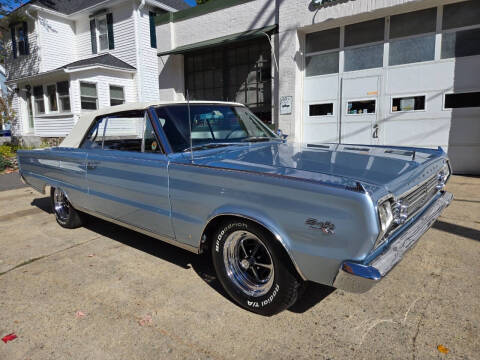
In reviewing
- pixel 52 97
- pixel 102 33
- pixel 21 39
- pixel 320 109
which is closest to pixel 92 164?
pixel 320 109

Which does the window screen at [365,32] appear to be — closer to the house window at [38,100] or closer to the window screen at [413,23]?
the window screen at [413,23]

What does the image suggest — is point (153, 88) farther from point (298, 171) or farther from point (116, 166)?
point (298, 171)

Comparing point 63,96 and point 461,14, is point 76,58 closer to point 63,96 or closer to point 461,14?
point 63,96

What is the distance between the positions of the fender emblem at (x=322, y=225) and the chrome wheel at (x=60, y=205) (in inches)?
149

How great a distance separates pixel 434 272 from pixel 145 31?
1549 centimetres

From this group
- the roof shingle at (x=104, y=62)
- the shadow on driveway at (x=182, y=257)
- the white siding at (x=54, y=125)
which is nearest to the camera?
the shadow on driveway at (x=182, y=257)

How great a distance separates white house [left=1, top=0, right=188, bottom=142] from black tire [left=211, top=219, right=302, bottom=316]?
13985 millimetres

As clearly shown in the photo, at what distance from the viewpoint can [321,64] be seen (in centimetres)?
926

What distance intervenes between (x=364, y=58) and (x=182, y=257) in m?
7.34

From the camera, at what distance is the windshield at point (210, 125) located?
3.09 m

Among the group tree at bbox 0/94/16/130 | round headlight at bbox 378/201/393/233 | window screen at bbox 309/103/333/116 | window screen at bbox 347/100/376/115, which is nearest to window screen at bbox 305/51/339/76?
window screen at bbox 309/103/333/116

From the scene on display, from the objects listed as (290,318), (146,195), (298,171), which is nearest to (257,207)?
(298,171)

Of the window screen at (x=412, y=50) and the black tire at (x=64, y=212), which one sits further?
the window screen at (x=412, y=50)

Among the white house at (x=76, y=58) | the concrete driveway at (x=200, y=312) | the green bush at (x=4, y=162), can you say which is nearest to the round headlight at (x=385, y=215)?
the concrete driveway at (x=200, y=312)
